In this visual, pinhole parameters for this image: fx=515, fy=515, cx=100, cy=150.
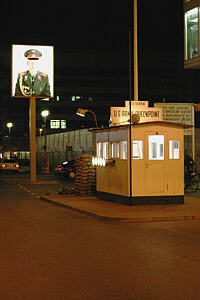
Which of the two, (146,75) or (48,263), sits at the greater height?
(146,75)

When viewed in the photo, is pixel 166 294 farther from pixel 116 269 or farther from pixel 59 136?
pixel 59 136

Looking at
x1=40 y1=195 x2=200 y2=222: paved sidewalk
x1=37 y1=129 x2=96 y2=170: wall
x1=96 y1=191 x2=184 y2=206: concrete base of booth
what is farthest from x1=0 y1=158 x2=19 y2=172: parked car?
x1=96 y1=191 x2=184 y2=206: concrete base of booth

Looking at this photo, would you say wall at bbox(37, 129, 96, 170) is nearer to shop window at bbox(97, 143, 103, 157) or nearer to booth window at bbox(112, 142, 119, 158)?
shop window at bbox(97, 143, 103, 157)

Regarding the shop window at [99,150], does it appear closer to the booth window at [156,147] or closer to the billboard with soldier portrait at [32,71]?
the booth window at [156,147]

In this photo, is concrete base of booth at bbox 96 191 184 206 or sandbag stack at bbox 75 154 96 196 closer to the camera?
concrete base of booth at bbox 96 191 184 206

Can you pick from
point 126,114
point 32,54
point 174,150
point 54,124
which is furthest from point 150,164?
point 54,124

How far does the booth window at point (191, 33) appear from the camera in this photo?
27.9 meters

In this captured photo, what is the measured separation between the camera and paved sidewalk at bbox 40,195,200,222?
47.5 ft

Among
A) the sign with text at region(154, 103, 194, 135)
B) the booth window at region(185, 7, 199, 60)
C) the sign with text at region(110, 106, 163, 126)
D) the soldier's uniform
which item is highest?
the booth window at region(185, 7, 199, 60)

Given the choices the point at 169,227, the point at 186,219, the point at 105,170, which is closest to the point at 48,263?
the point at 169,227

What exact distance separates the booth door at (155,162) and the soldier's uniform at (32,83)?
18.6 metres

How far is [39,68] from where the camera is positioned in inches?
1380

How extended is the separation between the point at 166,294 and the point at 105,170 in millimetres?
12995

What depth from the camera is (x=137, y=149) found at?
58.0ft
